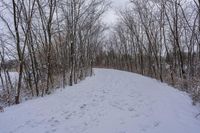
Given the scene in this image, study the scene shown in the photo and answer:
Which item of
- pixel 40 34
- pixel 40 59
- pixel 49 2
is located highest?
pixel 49 2

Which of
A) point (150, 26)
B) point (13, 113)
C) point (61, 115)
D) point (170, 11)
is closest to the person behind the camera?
point (61, 115)

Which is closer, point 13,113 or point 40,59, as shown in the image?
point 13,113

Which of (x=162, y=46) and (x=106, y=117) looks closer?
(x=106, y=117)

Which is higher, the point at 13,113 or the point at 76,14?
the point at 76,14

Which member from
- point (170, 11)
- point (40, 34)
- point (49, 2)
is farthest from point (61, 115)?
point (170, 11)

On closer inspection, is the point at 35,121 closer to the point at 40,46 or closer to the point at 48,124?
the point at 48,124

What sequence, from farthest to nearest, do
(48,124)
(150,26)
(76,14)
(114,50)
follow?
(114,50) → (150,26) → (76,14) → (48,124)

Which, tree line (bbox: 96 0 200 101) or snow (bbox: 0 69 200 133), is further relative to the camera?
tree line (bbox: 96 0 200 101)

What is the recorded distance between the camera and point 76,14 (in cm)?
1752

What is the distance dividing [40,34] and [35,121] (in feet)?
37.5

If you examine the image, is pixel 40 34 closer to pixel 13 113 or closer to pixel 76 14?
pixel 76 14

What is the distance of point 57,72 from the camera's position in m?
20.0

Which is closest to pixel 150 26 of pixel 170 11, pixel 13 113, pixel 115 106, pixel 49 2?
pixel 170 11

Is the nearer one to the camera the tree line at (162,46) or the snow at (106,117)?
the snow at (106,117)
